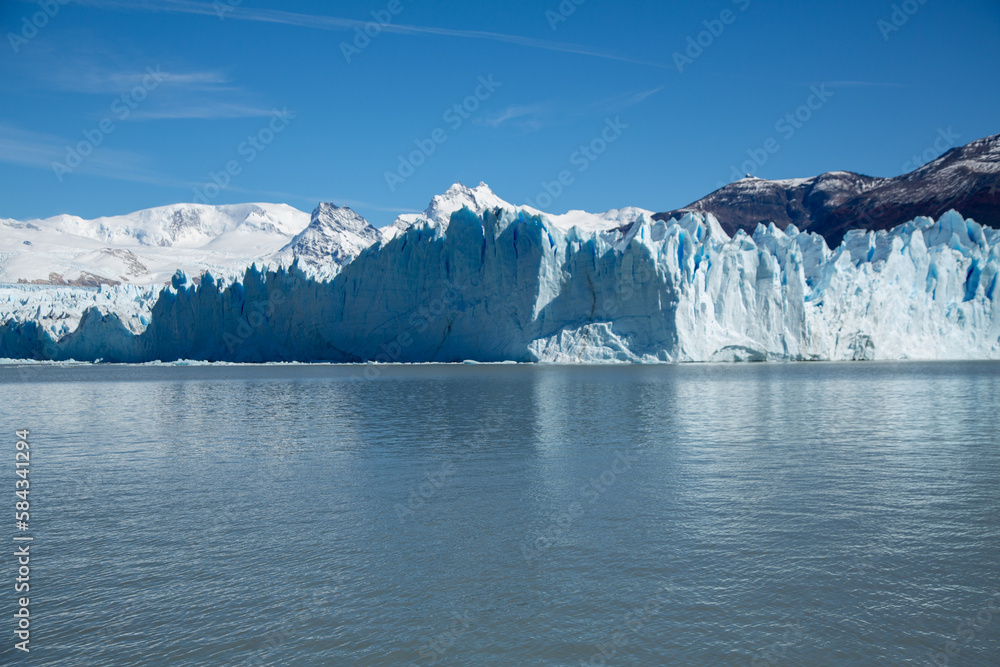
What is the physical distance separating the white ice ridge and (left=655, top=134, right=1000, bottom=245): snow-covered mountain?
25.8 metres

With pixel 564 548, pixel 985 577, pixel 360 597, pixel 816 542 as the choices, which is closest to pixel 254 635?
pixel 360 597

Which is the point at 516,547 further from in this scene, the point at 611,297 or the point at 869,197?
the point at 869,197

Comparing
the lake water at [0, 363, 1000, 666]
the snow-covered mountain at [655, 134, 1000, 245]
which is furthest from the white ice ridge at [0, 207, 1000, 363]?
the snow-covered mountain at [655, 134, 1000, 245]

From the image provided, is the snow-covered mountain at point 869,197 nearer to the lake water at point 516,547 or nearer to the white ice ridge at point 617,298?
the white ice ridge at point 617,298

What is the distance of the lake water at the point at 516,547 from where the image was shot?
452 centimetres

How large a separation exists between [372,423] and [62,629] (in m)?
10.4

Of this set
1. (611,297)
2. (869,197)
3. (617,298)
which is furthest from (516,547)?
(869,197)

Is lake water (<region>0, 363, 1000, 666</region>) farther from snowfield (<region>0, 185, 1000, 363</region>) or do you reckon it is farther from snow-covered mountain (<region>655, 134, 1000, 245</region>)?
snow-covered mountain (<region>655, 134, 1000, 245</region>)

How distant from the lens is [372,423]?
49.5 ft

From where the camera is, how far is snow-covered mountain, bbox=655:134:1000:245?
232 feet

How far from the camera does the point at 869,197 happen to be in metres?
83.8

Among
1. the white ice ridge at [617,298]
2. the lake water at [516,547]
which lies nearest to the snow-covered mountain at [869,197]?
the white ice ridge at [617,298]

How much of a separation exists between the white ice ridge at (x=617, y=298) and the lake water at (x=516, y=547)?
77.0 feet

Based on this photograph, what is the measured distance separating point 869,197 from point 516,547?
90710mm
